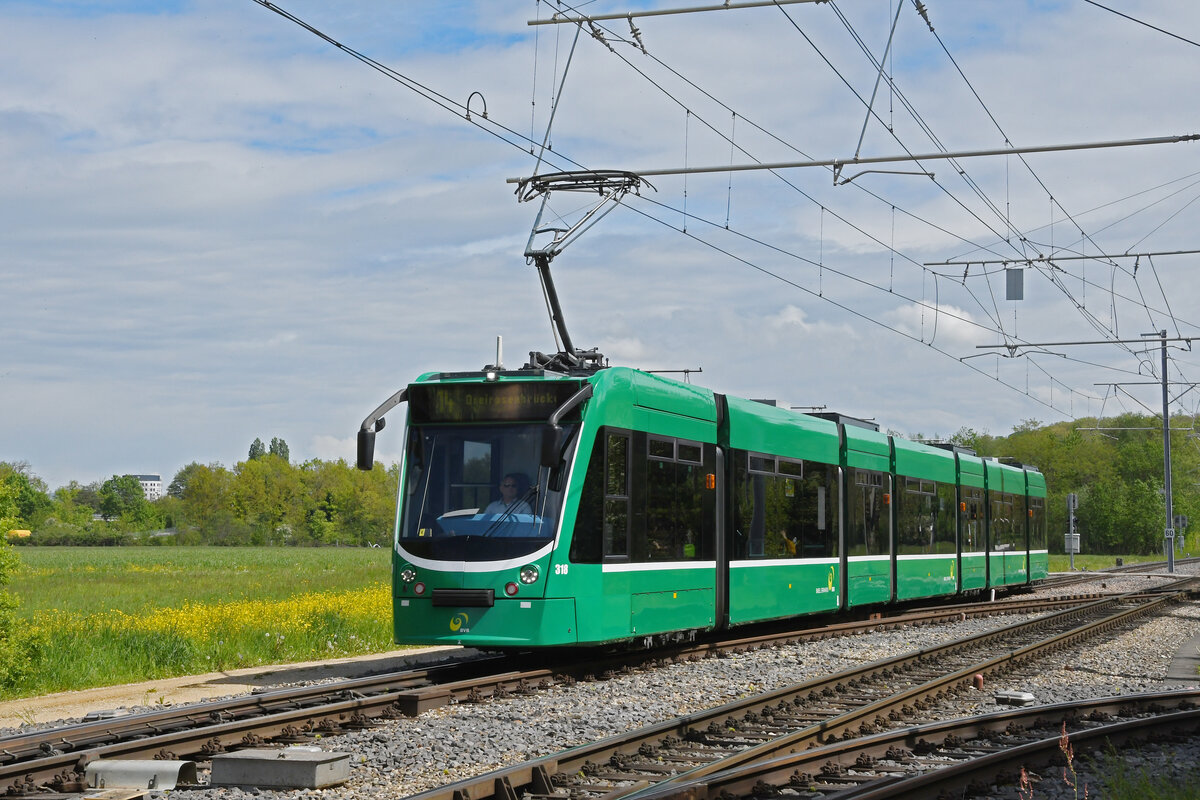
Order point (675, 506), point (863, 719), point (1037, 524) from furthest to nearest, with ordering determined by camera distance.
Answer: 1. point (1037, 524)
2. point (675, 506)
3. point (863, 719)

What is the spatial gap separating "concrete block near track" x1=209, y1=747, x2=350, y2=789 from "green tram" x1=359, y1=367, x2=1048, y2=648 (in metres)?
4.63

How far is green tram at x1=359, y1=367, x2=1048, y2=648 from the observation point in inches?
508

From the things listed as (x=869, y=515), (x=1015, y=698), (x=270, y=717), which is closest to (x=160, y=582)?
(x=869, y=515)

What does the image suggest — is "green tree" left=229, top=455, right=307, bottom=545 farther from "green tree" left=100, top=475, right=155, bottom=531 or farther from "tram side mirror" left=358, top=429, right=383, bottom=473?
"tram side mirror" left=358, top=429, right=383, bottom=473

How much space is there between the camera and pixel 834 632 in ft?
64.5

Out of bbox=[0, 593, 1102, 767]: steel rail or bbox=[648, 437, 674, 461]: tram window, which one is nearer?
bbox=[0, 593, 1102, 767]: steel rail

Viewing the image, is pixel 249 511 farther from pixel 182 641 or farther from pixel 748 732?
pixel 748 732

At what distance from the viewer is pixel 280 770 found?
26.2 ft

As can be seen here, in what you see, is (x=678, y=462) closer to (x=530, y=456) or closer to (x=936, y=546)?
(x=530, y=456)

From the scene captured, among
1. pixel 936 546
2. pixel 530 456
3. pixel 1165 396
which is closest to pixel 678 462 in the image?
pixel 530 456

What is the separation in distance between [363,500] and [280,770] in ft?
398

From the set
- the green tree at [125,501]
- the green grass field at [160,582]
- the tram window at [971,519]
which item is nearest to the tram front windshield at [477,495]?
the green grass field at [160,582]

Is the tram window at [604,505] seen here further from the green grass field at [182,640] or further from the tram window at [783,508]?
the green grass field at [182,640]

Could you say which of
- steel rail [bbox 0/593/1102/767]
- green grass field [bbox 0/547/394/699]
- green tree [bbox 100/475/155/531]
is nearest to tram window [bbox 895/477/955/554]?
steel rail [bbox 0/593/1102/767]
